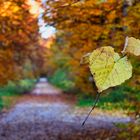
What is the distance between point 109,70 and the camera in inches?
40.0

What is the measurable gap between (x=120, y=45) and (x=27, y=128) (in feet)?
19.4

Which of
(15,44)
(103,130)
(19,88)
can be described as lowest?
(19,88)

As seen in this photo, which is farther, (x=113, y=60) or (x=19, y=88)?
(x=19, y=88)

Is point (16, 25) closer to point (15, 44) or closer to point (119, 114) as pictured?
point (15, 44)

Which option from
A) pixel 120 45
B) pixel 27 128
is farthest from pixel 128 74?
pixel 27 128

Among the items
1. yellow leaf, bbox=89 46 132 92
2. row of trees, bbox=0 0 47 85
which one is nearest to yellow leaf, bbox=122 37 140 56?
yellow leaf, bbox=89 46 132 92

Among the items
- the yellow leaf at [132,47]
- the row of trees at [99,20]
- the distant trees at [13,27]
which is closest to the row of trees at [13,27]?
the distant trees at [13,27]

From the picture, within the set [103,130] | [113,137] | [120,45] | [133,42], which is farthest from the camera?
[103,130]

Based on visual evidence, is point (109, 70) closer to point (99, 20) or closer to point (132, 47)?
point (132, 47)

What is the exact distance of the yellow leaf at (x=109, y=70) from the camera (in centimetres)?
100

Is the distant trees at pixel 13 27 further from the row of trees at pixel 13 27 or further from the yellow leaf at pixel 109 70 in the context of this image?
the yellow leaf at pixel 109 70

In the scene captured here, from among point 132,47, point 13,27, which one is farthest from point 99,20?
point 132,47

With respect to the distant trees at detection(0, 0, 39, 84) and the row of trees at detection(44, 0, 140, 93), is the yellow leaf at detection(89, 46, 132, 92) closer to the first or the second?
the row of trees at detection(44, 0, 140, 93)

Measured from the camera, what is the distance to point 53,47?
3441 cm
